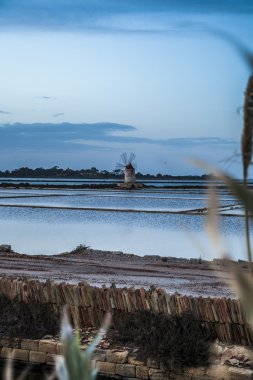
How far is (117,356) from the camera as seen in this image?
17.1 feet

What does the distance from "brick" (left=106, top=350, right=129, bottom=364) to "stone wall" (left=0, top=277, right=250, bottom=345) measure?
12.9 inches

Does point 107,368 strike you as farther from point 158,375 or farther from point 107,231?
point 107,231

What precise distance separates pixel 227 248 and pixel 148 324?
4.77 meters

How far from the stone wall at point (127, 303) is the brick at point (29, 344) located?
1.05ft

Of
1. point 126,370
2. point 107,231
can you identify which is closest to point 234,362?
point 126,370

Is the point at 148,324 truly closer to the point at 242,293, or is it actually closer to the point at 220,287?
the point at 220,287

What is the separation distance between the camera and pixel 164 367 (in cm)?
491

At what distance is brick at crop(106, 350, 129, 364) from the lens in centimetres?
518

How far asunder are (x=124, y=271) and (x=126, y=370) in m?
3.59

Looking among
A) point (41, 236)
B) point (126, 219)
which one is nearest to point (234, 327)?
point (41, 236)

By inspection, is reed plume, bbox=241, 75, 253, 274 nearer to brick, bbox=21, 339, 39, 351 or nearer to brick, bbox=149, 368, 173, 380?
brick, bbox=149, 368, 173, 380

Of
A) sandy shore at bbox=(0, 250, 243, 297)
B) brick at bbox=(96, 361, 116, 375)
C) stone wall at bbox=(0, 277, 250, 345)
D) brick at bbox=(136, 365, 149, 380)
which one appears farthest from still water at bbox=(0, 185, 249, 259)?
brick at bbox=(136, 365, 149, 380)

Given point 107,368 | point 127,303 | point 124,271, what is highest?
point 127,303

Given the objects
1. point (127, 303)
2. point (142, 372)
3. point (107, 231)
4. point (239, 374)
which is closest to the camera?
point (239, 374)
